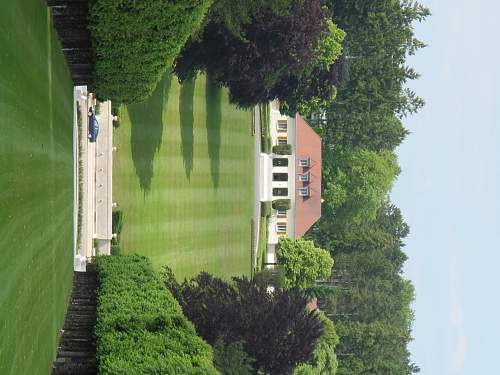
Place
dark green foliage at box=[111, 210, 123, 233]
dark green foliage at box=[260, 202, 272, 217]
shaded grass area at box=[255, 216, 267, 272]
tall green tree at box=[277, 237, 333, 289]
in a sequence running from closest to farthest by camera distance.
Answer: dark green foliage at box=[111, 210, 123, 233] < shaded grass area at box=[255, 216, 267, 272] < tall green tree at box=[277, 237, 333, 289] < dark green foliage at box=[260, 202, 272, 217]

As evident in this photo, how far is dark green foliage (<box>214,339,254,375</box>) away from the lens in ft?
125

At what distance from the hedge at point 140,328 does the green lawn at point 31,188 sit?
189 centimetres

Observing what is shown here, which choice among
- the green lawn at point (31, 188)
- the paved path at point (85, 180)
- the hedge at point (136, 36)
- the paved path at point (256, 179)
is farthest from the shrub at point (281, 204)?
the green lawn at point (31, 188)

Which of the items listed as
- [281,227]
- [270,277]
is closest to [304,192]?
[281,227]

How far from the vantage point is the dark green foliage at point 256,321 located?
4103 cm

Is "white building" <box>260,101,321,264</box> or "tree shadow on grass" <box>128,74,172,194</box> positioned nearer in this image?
"tree shadow on grass" <box>128,74,172,194</box>

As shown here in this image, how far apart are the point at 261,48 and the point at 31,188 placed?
3201 centimetres

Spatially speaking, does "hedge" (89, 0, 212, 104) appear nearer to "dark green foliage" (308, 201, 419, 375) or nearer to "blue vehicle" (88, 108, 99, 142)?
"blue vehicle" (88, 108, 99, 142)

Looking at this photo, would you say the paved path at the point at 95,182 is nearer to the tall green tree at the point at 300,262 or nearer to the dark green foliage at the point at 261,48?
the dark green foliage at the point at 261,48

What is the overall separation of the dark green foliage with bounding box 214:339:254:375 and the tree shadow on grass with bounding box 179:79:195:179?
1986 centimetres

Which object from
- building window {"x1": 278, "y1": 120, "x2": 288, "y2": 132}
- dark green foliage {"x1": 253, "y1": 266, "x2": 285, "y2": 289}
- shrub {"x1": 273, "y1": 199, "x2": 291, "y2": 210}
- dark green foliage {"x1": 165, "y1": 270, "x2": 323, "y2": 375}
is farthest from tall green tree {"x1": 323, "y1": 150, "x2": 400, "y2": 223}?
dark green foliage {"x1": 165, "y1": 270, "x2": 323, "y2": 375}

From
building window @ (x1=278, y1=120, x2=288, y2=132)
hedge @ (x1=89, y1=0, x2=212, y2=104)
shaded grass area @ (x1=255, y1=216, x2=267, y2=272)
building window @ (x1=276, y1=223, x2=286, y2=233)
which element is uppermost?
building window @ (x1=278, y1=120, x2=288, y2=132)

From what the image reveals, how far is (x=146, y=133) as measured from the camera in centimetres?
4900

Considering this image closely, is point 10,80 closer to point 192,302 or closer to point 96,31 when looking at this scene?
point 96,31
